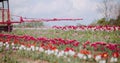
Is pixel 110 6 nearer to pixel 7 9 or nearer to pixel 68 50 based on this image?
pixel 7 9

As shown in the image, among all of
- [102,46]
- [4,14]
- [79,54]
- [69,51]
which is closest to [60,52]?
[69,51]

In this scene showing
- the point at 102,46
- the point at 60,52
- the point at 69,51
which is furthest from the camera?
the point at 102,46

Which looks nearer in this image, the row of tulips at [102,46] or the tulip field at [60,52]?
the tulip field at [60,52]

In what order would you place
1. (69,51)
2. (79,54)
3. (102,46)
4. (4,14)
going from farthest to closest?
(4,14) → (102,46) → (69,51) → (79,54)

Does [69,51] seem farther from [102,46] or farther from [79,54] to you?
[102,46]

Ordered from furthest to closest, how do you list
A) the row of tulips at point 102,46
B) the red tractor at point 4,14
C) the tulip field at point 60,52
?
the red tractor at point 4,14 < the row of tulips at point 102,46 < the tulip field at point 60,52

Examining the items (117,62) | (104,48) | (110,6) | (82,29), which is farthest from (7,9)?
(110,6)

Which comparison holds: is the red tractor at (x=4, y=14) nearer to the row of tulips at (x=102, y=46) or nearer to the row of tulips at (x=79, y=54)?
the row of tulips at (x=79, y=54)

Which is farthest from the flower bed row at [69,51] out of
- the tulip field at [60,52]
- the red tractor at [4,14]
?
the red tractor at [4,14]

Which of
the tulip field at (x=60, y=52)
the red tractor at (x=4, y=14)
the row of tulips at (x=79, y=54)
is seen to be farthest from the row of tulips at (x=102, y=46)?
the red tractor at (x=4, y=14)

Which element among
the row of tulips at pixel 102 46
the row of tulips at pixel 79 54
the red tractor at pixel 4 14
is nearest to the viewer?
the row of tulips at pixel 79 54

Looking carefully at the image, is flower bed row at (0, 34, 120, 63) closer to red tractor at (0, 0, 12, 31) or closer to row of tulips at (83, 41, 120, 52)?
row of tulips at (83, 41, 120, 52)

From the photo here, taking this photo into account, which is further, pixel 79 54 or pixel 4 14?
pixel 4 14

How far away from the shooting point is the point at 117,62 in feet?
34.7
